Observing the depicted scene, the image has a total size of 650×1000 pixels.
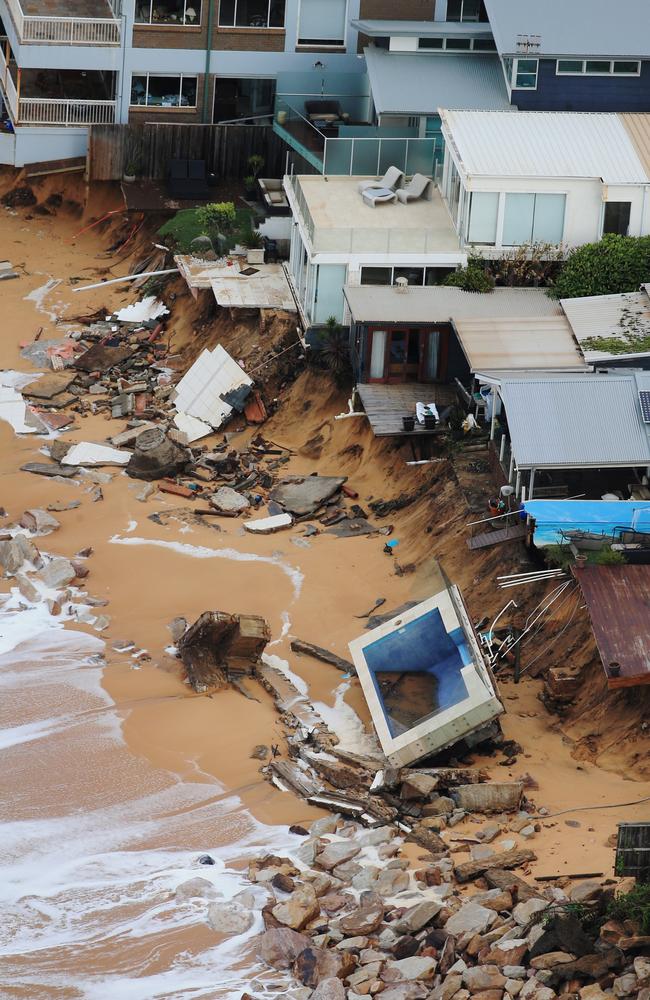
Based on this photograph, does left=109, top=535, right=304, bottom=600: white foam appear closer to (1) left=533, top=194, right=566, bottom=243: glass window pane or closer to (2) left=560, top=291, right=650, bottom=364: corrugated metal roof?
(2) left=560, top=291, right=650, bottom=364: corrugated metal roof

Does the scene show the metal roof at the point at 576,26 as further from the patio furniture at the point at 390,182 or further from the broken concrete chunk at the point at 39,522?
the broken concrete chunk at the point at 39,522

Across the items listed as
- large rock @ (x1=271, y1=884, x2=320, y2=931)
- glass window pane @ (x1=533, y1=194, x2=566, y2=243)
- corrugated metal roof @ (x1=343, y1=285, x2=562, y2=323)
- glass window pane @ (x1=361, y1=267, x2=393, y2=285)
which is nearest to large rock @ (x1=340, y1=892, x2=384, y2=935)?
large rock @ (x1=271, y1=884, x2=320, y2=931)

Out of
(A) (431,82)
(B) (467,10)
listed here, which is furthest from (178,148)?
(B) (467,10)

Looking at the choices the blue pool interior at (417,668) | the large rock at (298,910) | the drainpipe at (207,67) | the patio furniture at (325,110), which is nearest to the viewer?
the large rock at (298,910)

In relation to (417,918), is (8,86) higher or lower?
higher

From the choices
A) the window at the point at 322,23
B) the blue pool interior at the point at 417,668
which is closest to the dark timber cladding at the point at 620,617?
the blue pool interior at the point at 417,668

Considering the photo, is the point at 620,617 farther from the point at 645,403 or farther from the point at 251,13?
the point at 251,13

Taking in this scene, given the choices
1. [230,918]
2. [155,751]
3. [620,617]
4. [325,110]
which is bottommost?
[155,751]
